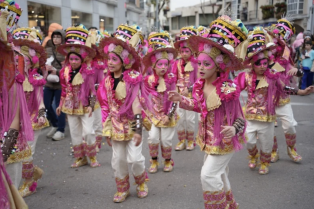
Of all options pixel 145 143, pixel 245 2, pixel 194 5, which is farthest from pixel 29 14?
pixel 194 5

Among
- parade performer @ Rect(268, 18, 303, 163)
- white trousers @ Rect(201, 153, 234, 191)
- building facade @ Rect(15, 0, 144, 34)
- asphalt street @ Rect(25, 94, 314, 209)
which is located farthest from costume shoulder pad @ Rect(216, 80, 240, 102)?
building facade @ Rect(15, 0, 144, 34)

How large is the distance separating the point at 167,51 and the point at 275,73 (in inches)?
66.1

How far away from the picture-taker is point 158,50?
197 inches

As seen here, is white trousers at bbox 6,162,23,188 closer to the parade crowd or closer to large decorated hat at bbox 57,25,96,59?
the parade crowd

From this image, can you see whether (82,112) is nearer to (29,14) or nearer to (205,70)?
(205,70)

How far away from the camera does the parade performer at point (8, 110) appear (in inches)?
83.4

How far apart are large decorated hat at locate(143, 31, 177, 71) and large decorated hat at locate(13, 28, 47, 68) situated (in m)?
1.55

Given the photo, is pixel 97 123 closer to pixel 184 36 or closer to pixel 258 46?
pixel 184 36

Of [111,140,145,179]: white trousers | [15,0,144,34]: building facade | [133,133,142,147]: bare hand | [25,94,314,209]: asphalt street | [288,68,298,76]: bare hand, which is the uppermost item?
[15,0,144,34]: building facade

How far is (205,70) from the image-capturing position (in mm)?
3279

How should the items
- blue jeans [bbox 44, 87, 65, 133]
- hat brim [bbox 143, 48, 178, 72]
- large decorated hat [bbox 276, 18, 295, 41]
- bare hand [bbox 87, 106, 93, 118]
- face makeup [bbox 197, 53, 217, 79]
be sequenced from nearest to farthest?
face makeup [bbox 197, 53, 217, 79] < bare hand [bbox 87, 106, 93, 118] < hat brim [bbox 143, 48, 178, 72] < large decorated hat [bbox 276, 18, 295, 41] < blue jeans [bbox 44, 87, 65, 133]

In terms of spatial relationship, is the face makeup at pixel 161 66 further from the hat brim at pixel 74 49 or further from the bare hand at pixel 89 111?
the bare hand at pixel 89 111

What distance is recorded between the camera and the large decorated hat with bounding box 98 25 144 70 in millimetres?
3850

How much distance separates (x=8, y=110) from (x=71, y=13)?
586 inches
